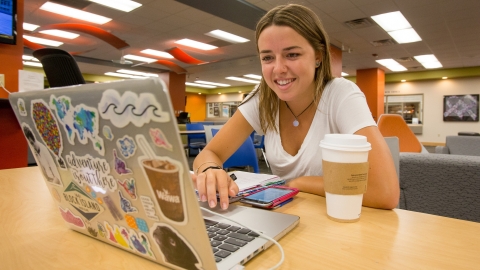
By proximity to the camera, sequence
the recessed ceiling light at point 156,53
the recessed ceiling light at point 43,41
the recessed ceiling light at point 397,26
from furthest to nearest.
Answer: the recessed ceiling light at point 156,53, the recessed ceiling light at point 43,41, the recessed ceiling light at point 397,26

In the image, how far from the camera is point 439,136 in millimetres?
11500

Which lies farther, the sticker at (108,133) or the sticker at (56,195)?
the sticker at (56,195)

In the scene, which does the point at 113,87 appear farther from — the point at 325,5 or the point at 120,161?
the point at 325,5

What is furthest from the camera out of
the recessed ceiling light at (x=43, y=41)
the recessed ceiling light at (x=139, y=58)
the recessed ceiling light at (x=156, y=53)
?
the recessed ceiling light at (x=139, y=58)

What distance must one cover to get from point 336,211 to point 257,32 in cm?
79

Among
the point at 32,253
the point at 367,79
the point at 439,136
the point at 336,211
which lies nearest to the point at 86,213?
the point at 32,253

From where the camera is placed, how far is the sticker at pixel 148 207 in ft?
1.23

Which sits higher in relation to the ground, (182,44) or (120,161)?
(182,44)

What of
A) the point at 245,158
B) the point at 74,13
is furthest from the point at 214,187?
the point at 74,13

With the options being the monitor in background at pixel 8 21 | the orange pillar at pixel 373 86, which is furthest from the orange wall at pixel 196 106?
the monitor in background at pixel 8 21

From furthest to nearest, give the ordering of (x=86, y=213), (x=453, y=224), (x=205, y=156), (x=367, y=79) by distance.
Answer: (x=367, y=79) < (x=205, y=156) < (x=453, y=224) < (x=86, y=213)

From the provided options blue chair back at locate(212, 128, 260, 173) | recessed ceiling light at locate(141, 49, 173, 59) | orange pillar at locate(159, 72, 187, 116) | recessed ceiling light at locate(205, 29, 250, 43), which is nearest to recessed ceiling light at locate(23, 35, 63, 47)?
recessed ceiling light at locate(141, 49, 173, 59)

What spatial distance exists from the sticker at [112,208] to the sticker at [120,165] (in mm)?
74

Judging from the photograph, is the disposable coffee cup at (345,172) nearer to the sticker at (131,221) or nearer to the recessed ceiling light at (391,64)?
the sticker at (131,221)
